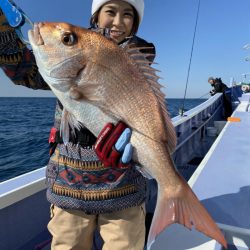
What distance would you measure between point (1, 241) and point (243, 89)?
1937 centimetres

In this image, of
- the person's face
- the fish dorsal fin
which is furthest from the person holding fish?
the fish dorsal fin

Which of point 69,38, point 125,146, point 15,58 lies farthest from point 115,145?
point 15,58

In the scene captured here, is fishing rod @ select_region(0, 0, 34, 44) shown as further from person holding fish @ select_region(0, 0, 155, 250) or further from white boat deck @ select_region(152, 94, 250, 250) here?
white boat deck @ select_region(152, 94, 250, 250)

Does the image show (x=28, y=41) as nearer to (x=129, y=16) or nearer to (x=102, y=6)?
(x=102, y=6)

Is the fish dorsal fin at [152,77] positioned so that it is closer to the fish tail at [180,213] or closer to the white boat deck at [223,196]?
the fish tail at [180,213]

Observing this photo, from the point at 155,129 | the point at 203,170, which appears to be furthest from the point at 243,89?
the point at 155,129

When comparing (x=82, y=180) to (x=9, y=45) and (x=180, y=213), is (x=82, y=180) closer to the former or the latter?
(x=180, y=213)

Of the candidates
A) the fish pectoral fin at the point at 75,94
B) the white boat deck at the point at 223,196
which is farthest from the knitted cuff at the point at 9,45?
the white boat deck at the point at 223,196

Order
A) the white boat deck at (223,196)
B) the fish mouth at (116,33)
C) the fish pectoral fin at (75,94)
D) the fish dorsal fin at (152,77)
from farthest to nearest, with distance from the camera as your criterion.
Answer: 1. the fish mouth at (116,33)
2. the white boat deck at (223,196)
3. the fish dorsal fin at (152,77)
4. the fish pectoral fin at (75,94)

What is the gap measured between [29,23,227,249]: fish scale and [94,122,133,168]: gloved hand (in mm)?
36

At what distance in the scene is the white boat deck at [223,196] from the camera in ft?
5.10

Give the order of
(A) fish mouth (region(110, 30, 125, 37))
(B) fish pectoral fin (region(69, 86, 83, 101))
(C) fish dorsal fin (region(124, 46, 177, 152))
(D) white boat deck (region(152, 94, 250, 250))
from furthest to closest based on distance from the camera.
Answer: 1. (A) fish mouth (region(110, 30, 125, 37))
2. (D) white boat deck (region(152, 94, 250, 250))
3. (C) fish dorsal fin (region(124, 46, 177, 152))
4. (B) fish pectoral fin (region(69, 86, 83, 101))

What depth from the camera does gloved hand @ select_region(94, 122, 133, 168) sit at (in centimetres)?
135

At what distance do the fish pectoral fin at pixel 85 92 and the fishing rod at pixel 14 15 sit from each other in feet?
1.31
